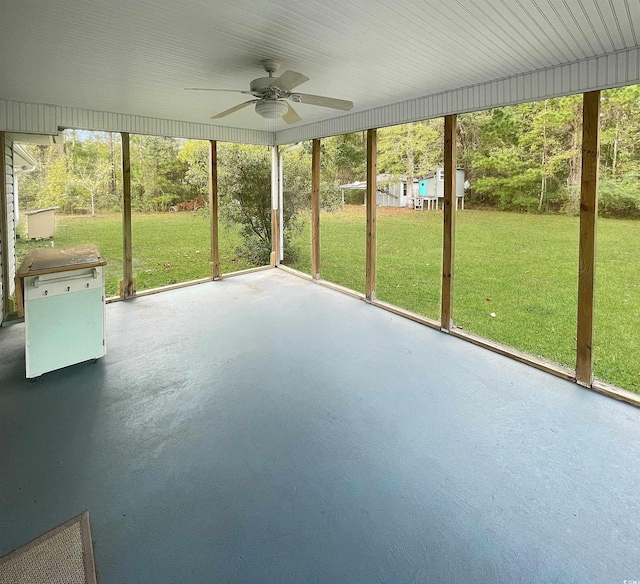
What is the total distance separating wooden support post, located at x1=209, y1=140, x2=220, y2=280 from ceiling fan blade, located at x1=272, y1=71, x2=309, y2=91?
398cm

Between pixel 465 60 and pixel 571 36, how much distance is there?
796 mm

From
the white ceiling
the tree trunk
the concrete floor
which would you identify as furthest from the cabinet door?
the tree trunk

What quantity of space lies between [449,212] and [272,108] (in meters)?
2.22

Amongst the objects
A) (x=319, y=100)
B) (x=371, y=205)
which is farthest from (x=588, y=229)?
(x=371, y=205)

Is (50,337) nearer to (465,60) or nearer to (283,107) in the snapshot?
(283,107)

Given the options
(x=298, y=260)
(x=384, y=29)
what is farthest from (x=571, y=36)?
(x=298, y=260)

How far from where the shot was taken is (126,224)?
6008 millimetres

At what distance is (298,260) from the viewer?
844 centimetres

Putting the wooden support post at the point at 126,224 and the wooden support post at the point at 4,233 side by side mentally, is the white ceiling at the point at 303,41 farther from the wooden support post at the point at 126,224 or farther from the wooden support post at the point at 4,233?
the wooden support post at the point at 126,224

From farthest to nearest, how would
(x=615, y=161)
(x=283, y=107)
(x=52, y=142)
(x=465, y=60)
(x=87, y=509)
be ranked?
1. (x=52, y=142)
2. (x=615, y=161)
3. (x=283, y=107)
4. (x=465, y=60)
5. (x=87, y=509)

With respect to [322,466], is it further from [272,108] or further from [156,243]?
[156,243]

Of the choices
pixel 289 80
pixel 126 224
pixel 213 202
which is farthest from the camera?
pixel 213 202

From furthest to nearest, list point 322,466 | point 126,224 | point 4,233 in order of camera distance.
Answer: point 126,224 < point 4,233 < point 322,466

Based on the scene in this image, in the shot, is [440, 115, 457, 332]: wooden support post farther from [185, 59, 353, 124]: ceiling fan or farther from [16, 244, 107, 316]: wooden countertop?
[16, 244, 107, 316]: wooden countertop
